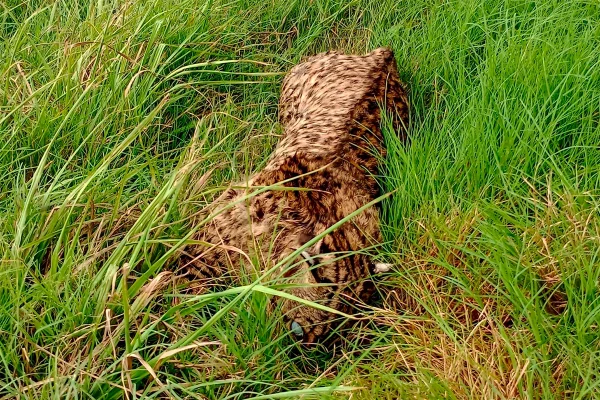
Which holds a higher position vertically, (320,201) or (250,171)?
(320,201)

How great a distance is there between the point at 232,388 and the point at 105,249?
82cm

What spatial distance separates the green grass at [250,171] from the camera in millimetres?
2953

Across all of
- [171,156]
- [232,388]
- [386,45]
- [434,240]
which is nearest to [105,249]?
[232,388]

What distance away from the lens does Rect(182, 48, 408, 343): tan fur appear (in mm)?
3229

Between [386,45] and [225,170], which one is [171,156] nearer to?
[225,170]

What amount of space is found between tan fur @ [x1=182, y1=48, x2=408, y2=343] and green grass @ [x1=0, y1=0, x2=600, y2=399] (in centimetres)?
13

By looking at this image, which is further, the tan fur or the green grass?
the tan fur

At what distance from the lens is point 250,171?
412 cm

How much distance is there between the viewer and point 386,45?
4.73 meters

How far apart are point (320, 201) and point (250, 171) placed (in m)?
0.74

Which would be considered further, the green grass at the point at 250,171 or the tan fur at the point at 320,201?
the tan fur at the point at 320,201

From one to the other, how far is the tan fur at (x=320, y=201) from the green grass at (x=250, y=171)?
13cm

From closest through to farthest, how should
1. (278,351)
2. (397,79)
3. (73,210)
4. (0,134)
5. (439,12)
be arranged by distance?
(278,351) → (73,210) → (0,134) → (397,79) → (439,12)

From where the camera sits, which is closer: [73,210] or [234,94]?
[73,210]
